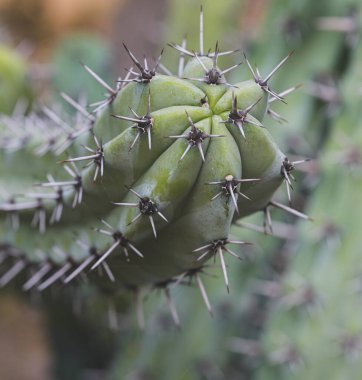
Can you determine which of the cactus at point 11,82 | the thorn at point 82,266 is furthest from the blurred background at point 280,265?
the thorn at point 82,266

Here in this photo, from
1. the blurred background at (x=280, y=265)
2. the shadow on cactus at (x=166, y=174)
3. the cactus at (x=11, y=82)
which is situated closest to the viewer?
the shadow on cactus at (x=166, y=174)

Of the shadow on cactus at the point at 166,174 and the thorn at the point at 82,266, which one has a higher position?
the shadow on cactus at the point at 166,174

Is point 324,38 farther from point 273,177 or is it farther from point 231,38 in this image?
point 273,177

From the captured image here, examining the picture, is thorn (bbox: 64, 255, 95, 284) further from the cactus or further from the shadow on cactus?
the cactus

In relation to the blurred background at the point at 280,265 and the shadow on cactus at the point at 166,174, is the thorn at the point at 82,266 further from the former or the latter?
the blurred background at the point at 280,265

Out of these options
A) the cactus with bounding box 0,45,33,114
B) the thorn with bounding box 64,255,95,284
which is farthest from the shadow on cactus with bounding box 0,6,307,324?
the cactus with bounding box 0,45,33,114

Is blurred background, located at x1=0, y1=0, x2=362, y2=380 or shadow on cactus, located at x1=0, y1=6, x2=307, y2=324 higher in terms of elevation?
shadow on cactus, located at x1=0, y1=6, x2=307, y2=324
